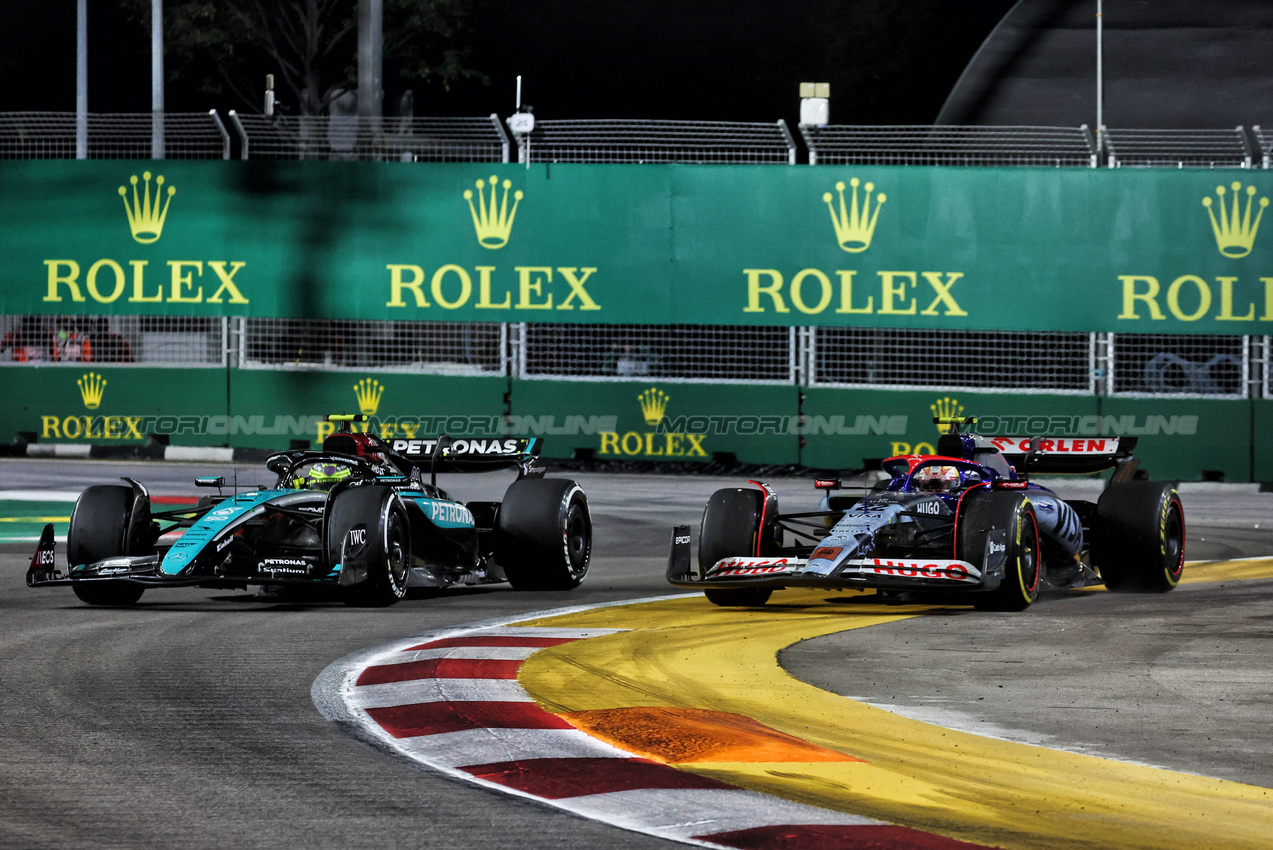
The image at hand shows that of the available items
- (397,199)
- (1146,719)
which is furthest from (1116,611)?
(397,199)

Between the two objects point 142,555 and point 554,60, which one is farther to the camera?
point 554,60

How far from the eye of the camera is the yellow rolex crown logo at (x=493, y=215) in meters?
22.1

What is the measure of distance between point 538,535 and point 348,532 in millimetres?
1820

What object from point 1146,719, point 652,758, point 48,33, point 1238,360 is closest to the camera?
point 652,758

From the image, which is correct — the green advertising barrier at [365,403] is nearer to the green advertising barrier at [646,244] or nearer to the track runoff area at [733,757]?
the green advertising barrier at [646,244]

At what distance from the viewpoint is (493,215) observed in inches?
873

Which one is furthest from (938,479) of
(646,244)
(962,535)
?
(646,244)

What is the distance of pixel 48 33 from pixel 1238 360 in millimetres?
33604

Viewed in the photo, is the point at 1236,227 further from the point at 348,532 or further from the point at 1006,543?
the point at 348,532

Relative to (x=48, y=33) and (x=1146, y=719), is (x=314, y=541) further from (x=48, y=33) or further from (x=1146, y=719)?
(x=48, y=33)

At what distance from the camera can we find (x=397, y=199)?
22.4 metres

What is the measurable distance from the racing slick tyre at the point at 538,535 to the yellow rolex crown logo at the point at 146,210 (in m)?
11.6

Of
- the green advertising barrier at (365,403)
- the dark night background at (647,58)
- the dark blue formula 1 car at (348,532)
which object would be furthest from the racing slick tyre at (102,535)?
the dark night background at (647,58)

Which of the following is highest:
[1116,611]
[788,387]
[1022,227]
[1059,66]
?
[1059,66]
